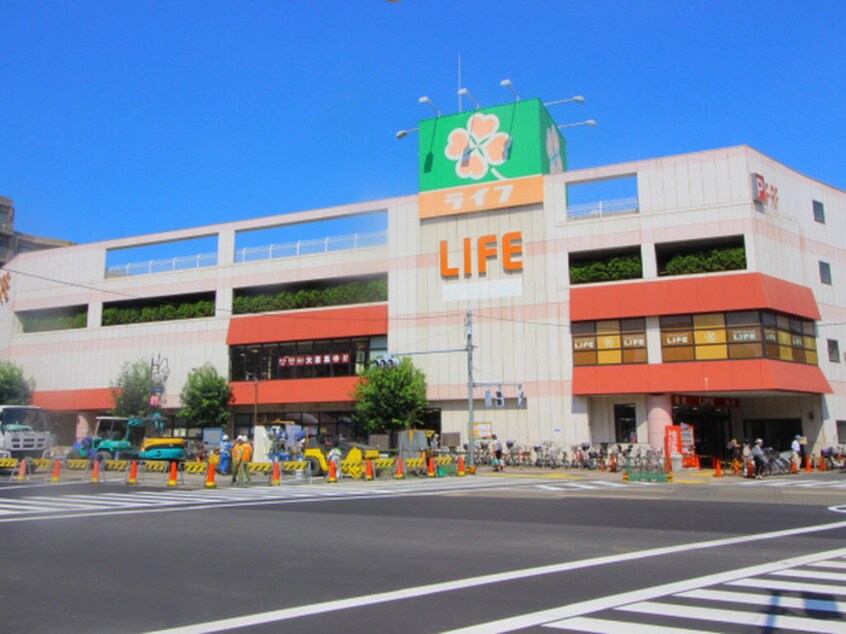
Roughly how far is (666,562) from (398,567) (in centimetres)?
373

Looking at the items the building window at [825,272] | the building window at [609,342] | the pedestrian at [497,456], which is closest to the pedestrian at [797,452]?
the building window at [609,342]

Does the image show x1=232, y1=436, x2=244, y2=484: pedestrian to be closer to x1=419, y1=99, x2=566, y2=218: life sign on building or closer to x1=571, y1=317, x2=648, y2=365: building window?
x1=571, y1=317, x2=648, y2=365: building window

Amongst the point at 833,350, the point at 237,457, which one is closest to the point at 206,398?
the point at 237,457

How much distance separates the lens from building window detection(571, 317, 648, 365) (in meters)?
38.9

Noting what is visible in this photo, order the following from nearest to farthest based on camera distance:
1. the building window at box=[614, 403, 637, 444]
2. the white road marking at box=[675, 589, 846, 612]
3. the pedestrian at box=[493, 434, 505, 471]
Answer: the white road marking at box=[675, 589, 846, 612], the pedestrian at box=[493, 434, 505, 471], the building window at box=[614, 403, 637, 444]

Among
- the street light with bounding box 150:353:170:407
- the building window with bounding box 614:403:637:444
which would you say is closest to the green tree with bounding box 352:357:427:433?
the building window with bounding box 614:403:637:444

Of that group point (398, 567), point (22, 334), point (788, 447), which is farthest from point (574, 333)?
point (22, 334)

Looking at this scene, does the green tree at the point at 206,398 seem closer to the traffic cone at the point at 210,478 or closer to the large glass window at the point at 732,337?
the traffic cone at the point at 210,478

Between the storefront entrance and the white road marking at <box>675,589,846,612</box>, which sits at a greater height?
the storefront entrance

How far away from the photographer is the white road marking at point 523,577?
22.5 ft

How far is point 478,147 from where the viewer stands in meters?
43.7

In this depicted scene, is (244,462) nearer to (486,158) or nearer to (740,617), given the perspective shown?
(740,617)

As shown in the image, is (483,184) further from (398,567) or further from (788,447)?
(398,567)

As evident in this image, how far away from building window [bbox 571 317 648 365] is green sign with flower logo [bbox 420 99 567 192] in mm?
9554
